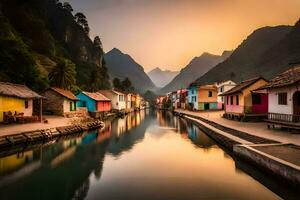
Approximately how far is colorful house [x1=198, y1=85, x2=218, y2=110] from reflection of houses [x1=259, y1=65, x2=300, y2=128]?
42.0 m

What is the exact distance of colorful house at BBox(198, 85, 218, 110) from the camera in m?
67.3

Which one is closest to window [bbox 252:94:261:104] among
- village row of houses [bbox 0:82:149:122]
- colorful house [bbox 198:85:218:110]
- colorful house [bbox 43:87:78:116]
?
village row of houses [bbox 0:82:149:122]

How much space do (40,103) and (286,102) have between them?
29.8 m

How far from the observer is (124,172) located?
54.7 feet

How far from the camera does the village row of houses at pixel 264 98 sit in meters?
21.6

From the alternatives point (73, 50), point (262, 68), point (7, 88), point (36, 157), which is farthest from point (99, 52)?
point (36, 157)

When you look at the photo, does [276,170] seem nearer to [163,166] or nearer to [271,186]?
[271,186]

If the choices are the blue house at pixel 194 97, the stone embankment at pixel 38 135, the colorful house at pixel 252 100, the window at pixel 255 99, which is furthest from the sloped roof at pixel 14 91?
the blue house at pixel 194 97

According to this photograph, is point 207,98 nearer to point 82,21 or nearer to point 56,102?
point 56,102

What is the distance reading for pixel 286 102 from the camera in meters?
22.7

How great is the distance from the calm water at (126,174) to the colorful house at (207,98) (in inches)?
1704

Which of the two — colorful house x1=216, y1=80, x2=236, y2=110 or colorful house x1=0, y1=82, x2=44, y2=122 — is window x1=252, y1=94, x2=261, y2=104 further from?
colorful house x1=0, y1=82, x2=44, y2=122

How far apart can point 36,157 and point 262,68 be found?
167 m

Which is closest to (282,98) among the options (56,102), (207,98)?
(56,102)
